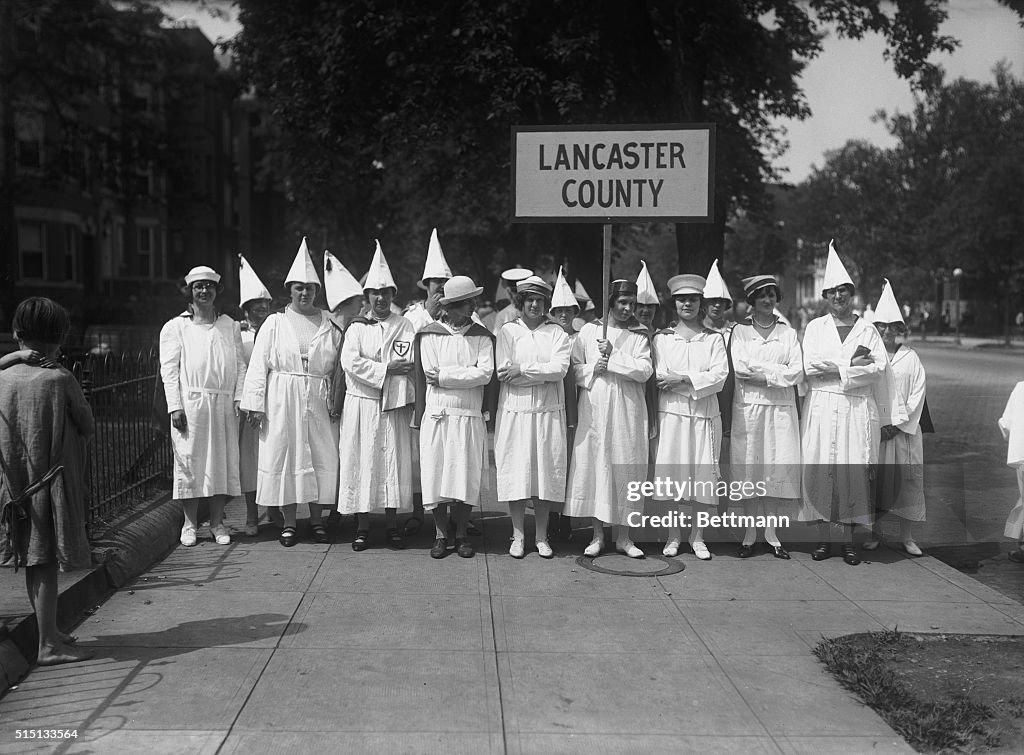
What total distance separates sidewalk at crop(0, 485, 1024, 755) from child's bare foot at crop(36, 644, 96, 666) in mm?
63

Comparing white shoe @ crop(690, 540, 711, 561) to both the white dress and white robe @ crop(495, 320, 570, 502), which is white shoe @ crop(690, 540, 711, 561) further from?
white robe @ crop(495, 320, 570, 502)

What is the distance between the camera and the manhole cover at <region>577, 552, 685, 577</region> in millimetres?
7117

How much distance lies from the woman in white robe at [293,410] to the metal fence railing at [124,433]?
33.3 inches

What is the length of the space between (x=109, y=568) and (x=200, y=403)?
1.64 m

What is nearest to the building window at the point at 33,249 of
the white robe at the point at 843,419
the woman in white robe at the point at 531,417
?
the woman in white robe at the point at 531,417

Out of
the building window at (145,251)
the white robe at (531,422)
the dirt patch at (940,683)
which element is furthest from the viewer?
the building window at (145,251)

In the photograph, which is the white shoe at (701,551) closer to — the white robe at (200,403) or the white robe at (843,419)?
the white robe at (843,419)

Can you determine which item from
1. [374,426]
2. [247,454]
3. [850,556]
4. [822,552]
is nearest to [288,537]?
[247,454]

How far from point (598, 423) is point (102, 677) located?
383 centimetres

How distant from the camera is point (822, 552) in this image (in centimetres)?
752

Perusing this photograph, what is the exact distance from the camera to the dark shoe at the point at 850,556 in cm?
741

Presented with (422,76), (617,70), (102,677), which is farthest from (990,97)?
(102,677)

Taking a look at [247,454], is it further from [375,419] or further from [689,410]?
[689,410]

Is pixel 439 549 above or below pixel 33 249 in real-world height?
below
